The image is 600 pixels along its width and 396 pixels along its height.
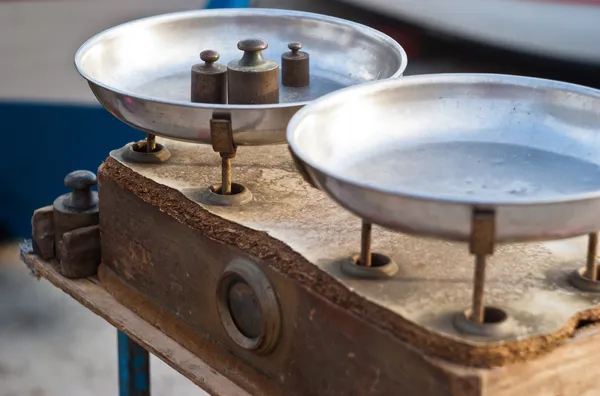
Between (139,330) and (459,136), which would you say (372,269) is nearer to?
(459,136)

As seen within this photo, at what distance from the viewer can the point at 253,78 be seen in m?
1.71

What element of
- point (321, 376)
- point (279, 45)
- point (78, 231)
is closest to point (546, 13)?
point (279, 45)

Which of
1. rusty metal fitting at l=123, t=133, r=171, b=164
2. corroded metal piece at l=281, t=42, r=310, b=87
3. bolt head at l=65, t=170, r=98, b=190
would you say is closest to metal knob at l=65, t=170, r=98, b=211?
bolt head at l=65, t=170, r=98, b=190

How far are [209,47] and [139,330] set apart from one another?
2.01 feet

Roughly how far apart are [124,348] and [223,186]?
545mm

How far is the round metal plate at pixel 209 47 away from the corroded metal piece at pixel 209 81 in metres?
0.04

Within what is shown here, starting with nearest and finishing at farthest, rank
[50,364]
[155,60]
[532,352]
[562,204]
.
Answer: [562,204], [532,352], [155,60], [50,364]

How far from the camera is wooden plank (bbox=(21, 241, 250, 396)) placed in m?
1.74

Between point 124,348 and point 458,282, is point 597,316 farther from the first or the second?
point 124,348

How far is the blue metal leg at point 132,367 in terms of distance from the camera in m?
2.12

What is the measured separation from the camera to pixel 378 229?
1.68 meters

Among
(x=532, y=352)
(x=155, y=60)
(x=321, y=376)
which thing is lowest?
(x=321, y=376)

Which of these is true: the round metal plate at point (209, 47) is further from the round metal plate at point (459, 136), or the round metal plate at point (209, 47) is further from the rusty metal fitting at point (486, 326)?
the rusty metal fitting at point (486, 326)

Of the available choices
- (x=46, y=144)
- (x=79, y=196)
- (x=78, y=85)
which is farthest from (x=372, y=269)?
(x=46, y=144)
